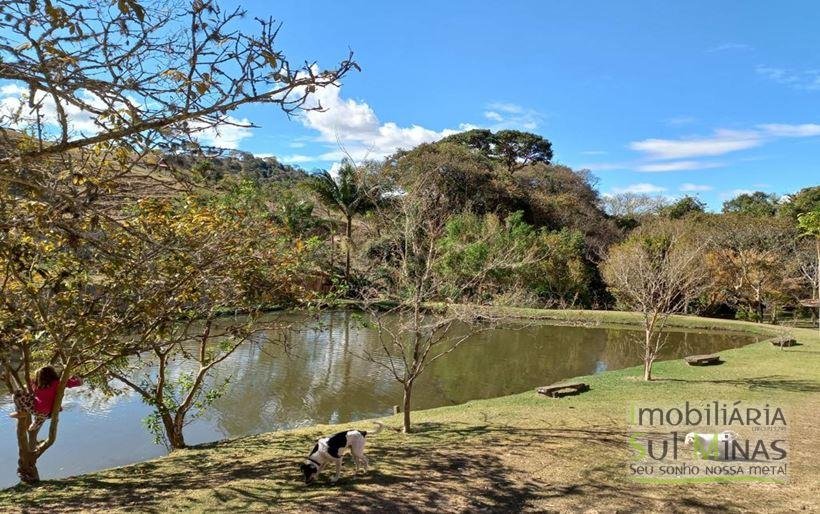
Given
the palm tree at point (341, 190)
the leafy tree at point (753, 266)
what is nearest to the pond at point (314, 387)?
the leafy tree at point (753, 266)

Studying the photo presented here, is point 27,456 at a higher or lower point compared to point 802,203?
lower

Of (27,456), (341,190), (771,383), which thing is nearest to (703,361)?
(771,383)

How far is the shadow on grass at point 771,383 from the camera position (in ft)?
33.8

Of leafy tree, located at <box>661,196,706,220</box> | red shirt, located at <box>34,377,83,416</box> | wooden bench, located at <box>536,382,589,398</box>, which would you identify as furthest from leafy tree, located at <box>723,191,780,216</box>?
red shirt, located at <box>34,377,83,416</box>

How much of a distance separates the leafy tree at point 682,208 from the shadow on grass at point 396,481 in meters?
35.8

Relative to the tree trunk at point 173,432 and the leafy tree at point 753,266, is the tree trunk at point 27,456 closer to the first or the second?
the tree trunk at point 173,432

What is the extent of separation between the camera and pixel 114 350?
5.82m

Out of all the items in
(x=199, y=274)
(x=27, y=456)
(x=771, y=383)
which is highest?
(x=199, y=274)

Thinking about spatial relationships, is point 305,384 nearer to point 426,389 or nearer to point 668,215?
point 426,389

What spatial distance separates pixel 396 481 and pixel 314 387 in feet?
22.4

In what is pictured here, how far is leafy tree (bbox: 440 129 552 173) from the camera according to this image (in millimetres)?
42250

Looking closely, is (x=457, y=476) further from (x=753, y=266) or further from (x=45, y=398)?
(x=753, y=266)

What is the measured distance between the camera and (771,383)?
1090 cm

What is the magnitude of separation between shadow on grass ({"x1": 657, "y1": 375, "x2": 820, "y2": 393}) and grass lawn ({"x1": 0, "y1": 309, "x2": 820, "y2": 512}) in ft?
3.88
